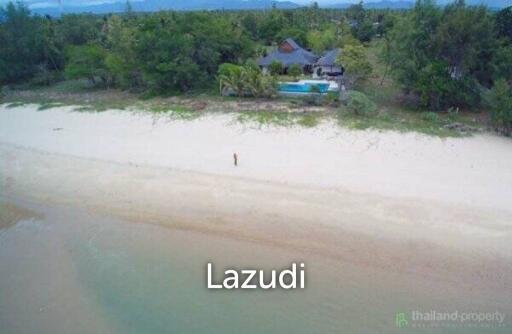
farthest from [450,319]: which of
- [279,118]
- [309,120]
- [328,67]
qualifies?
[328,67]

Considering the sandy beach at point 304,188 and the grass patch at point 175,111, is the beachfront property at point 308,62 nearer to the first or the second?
the grass patch at point 175,111

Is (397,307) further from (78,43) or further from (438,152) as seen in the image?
(78,43)

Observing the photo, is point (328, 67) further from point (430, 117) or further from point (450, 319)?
point (450, 319)

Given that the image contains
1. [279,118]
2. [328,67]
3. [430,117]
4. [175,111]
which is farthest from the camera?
[328,67]

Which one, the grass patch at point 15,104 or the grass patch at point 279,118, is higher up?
the grass patch at point 279,118

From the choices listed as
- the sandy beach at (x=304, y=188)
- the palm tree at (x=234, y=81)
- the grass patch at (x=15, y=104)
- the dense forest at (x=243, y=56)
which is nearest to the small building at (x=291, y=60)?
the dense forest at (x=243, y=56)

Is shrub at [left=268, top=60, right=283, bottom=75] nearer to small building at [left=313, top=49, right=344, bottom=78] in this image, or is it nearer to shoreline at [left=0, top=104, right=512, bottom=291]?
small building at [left=313, top=49, right=344, bottom=78]

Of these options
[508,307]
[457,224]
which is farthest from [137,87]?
[508,307]
